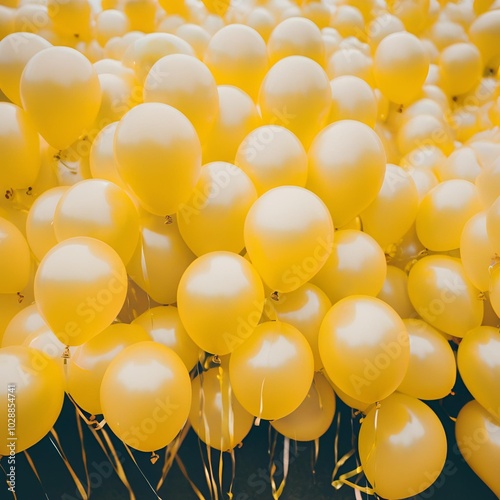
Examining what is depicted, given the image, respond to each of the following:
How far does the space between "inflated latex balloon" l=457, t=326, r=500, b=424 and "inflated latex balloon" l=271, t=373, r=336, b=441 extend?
10.5 inches

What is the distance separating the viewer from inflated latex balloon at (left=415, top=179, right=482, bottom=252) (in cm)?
97

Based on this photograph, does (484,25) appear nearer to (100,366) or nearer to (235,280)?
(235,280)

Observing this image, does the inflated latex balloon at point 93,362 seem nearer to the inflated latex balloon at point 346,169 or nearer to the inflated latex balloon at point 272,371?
the inflated latex balloon at point 272,371

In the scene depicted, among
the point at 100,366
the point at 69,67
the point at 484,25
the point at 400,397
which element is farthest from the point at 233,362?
the point at 484,25

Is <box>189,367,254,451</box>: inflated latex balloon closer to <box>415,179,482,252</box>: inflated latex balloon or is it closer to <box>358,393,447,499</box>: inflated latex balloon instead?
<box>358,393,447,499</box>: inflated latex balloon

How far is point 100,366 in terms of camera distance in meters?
0.79

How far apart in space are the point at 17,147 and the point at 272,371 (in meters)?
0.63

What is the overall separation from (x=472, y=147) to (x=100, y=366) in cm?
99

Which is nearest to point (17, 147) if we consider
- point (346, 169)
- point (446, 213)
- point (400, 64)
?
point (346, 169)

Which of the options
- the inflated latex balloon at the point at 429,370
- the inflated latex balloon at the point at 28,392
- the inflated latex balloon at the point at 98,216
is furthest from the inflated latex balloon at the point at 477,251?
the inflated latex balloon at the point at 28,392

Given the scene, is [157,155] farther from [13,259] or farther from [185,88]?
[13,259]

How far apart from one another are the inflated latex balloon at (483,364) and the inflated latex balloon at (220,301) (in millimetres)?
407

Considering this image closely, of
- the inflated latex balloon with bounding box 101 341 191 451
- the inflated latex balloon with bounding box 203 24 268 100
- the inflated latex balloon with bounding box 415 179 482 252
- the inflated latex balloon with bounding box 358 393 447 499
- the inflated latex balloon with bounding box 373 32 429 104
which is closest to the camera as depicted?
the inflated latex balloon with bounding box 101 341 191 451

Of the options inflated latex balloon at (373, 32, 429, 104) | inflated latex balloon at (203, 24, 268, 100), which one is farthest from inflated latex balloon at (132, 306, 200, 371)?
inflated latex balloon at (373, 32, 429, 104)
